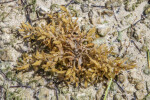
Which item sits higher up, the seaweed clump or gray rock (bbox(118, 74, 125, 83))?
the seaweed clump

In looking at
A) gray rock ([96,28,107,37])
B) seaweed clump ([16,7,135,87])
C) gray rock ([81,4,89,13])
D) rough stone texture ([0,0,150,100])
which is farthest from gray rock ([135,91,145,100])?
gray rock ([81,4,89,13])

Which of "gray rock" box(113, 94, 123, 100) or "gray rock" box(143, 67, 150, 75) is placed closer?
"gray rock" box(113, 94, 123, 100)

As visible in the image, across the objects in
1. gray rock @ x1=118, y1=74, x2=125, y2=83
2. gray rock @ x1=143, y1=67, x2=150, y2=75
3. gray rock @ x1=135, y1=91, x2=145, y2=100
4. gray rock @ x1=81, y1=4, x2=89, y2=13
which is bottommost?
gray rock @ x1=135, y1=91, x2=145, y2=100

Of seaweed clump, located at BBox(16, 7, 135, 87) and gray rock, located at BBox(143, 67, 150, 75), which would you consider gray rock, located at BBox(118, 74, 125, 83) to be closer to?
seaweed clump, located at BBox(16, 7, 135, 87)

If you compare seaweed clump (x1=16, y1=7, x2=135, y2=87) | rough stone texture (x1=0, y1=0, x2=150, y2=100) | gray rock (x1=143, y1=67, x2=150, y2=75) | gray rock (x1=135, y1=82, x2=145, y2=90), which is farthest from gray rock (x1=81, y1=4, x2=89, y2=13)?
gray rock (x1=135, y1=82, x2=145, y2=90)

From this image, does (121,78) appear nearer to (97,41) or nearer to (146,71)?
(146,71)

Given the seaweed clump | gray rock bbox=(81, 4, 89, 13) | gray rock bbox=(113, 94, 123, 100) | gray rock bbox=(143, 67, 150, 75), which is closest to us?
the seaweed clump

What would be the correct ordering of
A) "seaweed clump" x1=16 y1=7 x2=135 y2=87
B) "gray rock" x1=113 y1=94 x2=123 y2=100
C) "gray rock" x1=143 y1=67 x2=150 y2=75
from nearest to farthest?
1. "seaweed clump" x1=16 y1=7 x2=135 y2=87
2. "gray rock" x1=113 y1=94 x2=123 y2=100
3. "gray rock" x1=143 y1=67 x2=150 y2=75

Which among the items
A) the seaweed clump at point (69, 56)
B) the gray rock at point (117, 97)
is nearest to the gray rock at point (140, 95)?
the gray rock at point (117, 97)

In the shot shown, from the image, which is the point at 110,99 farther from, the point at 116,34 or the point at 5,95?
the point at 5,95
